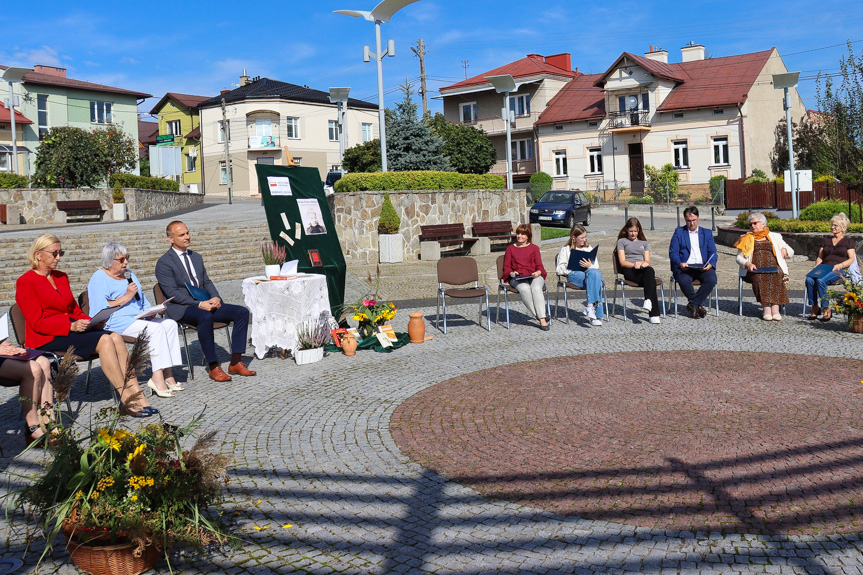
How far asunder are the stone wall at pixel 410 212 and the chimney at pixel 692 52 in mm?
33342

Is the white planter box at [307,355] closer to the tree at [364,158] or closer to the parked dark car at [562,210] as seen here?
the tree at [364,158]

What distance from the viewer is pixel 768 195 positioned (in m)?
39.2

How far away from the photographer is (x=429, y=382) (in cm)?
822

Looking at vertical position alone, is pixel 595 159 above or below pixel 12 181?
above

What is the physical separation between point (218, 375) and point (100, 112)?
53646 mm

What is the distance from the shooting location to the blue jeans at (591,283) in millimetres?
11227

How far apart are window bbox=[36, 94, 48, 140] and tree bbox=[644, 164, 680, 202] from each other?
125ft

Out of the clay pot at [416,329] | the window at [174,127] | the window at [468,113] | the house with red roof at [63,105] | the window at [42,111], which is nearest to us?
the clay pot at [416,329]

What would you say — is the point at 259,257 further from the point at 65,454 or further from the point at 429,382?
the point at 65,454

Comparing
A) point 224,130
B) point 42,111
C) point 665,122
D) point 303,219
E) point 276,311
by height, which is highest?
point 42,111

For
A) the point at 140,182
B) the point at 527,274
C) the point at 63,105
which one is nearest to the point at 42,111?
the point at 63,105

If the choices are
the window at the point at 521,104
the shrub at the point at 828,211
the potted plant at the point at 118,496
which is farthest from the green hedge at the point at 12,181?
the window at the point at 521,104

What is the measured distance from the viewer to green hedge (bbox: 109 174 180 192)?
30453 millimetres

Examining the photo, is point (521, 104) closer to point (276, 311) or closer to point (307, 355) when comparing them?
point (276, 311)
